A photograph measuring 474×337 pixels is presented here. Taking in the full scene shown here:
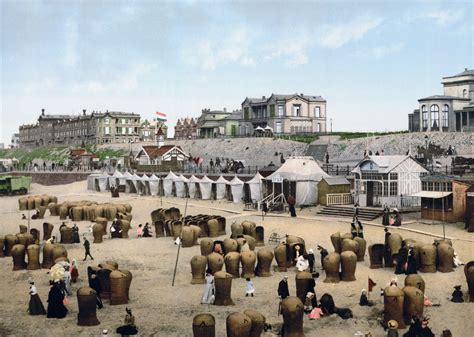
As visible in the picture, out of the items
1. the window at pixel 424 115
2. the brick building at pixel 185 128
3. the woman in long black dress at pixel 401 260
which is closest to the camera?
the woman in long black dress at pixel 401 260

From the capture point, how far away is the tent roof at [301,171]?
4306 centimetres

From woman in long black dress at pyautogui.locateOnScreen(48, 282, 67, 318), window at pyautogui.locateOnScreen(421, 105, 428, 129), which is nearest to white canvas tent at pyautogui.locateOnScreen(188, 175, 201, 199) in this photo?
window at pyautogui.locateOnScreen(421, 105, 428, 129)

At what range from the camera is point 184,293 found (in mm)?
20781

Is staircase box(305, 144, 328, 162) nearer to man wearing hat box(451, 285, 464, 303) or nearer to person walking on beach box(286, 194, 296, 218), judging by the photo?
person walking on beach box(286, 194, 296, 218)

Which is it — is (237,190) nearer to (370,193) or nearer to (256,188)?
(256,188)

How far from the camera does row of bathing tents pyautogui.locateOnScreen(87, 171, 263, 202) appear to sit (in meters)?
47.6

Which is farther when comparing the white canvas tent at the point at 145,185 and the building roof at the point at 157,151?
the building roof at the point at 157,151

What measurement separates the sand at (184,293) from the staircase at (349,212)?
2.11m

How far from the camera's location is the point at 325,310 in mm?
17734

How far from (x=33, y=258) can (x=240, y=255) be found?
9447 millimetres

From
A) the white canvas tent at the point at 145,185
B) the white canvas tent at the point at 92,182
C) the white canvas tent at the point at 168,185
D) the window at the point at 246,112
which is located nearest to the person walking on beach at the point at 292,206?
the white canvas tent at the point at 168,185

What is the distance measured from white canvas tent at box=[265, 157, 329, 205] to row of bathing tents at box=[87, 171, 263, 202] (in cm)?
291

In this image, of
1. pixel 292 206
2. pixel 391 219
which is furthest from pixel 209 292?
pixel 292 206

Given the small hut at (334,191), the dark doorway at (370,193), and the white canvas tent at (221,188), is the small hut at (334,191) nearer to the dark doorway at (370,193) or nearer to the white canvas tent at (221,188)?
the dark doorway at (370,193)
